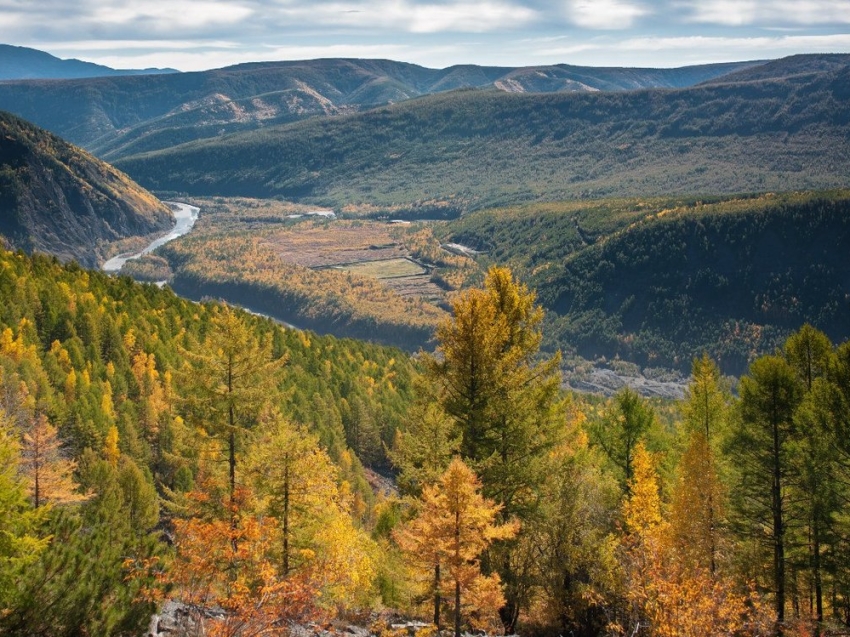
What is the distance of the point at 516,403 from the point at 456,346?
3230mm

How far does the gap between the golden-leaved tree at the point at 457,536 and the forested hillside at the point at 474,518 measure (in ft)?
0.34

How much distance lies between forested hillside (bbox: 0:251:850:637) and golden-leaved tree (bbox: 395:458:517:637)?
104 millimetres

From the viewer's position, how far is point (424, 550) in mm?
28219

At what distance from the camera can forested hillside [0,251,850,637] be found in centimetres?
2466

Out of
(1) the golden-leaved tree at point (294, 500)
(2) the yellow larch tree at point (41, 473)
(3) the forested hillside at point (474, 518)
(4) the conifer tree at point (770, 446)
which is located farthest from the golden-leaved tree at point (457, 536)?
(2) the yellow larch tree at point (41, 473)

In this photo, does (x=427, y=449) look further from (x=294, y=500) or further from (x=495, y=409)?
(x=294, y=500)

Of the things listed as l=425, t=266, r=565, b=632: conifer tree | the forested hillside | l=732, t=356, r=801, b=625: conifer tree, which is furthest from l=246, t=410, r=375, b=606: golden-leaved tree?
l=732, t=356, r=801, b=625: conifer tree

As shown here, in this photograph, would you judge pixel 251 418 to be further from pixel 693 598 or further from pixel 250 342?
pixel 693 598

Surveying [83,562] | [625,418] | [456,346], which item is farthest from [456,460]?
[625,418]

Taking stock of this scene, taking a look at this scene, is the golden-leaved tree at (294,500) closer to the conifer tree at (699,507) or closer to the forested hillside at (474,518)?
the forested hillside at (474,518)

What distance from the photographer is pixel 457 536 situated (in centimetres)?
2772

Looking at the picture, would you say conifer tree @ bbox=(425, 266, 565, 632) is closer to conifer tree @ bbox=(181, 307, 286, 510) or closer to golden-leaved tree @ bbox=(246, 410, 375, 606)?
Answer: golden-leaved tree @ bbox=(246, 410, 375, 606)

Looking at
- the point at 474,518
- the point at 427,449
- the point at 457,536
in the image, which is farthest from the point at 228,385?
the point at 474,518

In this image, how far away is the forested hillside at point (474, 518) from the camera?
971 inches
